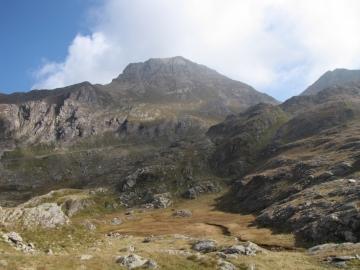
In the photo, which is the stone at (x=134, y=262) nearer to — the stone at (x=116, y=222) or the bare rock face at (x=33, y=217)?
the bare rock face at (x=33, y=217)

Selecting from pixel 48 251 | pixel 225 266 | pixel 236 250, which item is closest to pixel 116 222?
pixel 48 251

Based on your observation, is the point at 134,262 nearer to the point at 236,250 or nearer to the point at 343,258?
the point at 236,250

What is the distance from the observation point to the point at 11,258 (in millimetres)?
29875

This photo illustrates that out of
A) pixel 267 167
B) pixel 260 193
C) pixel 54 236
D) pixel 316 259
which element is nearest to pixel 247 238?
pixel 316 259

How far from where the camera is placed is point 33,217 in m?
48.6

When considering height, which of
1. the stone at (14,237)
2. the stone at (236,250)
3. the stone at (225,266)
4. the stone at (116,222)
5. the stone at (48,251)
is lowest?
the stone at (116,222)

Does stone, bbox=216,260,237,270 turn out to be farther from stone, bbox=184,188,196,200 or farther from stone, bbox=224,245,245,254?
stone, bbox=184,188,196,200

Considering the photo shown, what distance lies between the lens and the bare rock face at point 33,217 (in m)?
44.8

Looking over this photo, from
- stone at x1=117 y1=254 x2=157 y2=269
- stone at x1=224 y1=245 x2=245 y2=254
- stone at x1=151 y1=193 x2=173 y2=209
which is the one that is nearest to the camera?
stone at x1=117 y1=254 x2=157 y2=269

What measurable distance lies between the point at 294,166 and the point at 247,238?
78155 mm

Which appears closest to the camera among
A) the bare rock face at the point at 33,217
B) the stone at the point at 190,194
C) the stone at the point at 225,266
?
the stone at the point at 225,266

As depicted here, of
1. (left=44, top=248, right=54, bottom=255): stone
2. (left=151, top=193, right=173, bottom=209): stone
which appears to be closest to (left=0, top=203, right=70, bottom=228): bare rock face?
(left=44, top=248, right=54, bottom=255): stone

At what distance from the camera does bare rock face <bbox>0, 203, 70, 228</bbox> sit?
44844mm

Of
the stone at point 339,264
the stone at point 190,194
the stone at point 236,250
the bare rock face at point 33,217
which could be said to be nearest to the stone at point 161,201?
the stone at point 190,194
